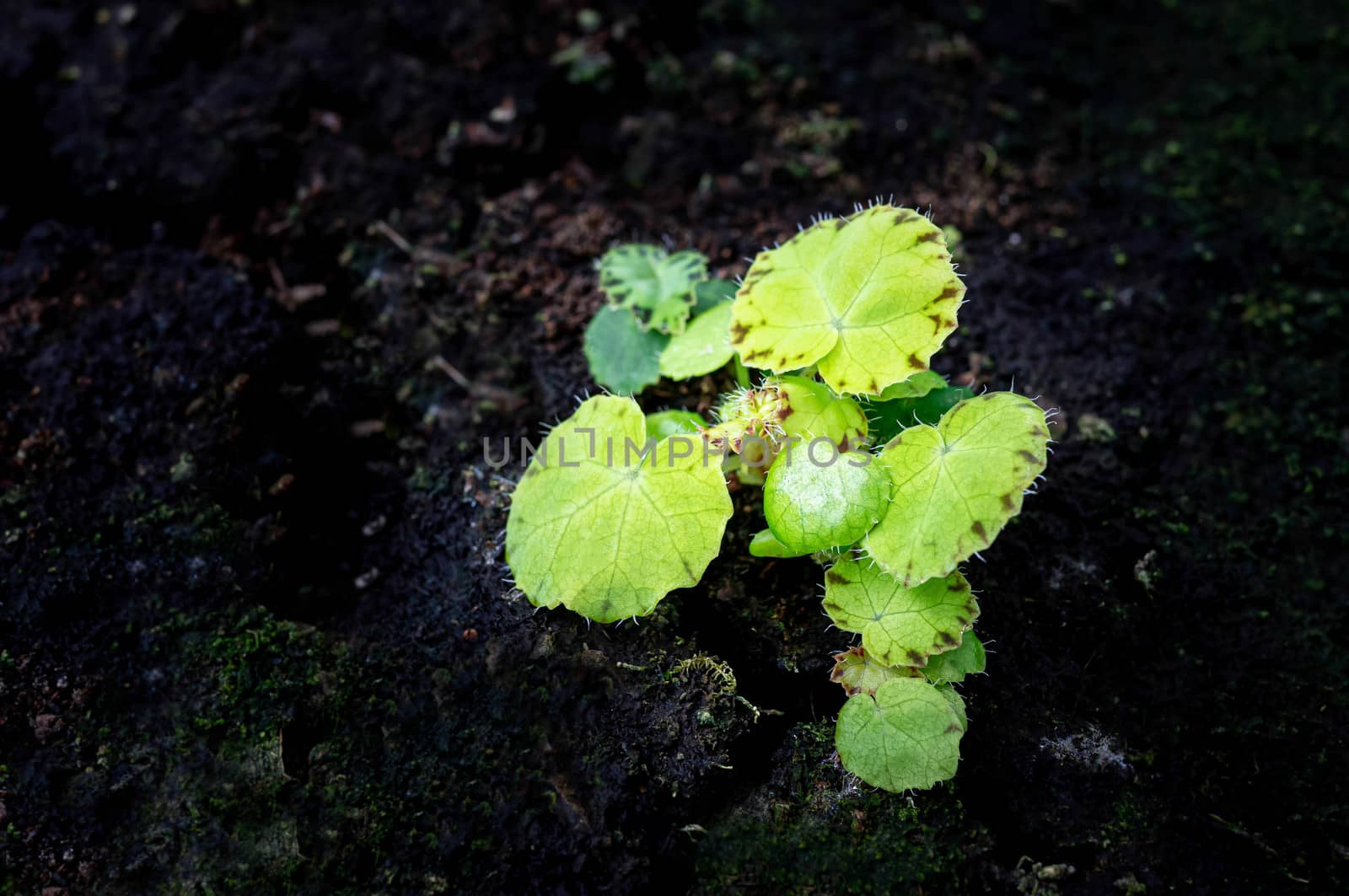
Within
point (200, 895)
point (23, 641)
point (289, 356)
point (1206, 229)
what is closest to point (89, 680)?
point (23, 641)

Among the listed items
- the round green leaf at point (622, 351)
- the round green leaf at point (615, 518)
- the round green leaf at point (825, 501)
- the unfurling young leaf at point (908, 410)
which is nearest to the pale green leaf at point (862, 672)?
the round green leaf at point (825, 501)

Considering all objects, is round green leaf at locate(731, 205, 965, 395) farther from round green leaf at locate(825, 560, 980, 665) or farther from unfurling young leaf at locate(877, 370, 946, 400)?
round green leaf at locate(825, 560, 980, 665)

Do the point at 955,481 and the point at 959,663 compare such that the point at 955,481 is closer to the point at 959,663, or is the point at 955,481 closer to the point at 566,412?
the point at 959,663

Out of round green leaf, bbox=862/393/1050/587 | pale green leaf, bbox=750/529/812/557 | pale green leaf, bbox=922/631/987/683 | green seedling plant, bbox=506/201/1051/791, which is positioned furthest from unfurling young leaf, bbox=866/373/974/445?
pale green leaf, bbox=922/631/987/683

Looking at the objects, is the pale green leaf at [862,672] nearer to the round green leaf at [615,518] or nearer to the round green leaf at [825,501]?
the round green leaf at [825,501]

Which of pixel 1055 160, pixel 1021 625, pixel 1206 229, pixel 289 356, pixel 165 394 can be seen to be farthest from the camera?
pixel 1055 160

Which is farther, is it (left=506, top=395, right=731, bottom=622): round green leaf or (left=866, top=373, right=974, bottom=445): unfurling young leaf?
(left=866, top=373, right=974, bottom=445): unfurling young leaf

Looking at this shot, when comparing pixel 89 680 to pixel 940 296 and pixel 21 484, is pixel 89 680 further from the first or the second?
pixel 940 296
